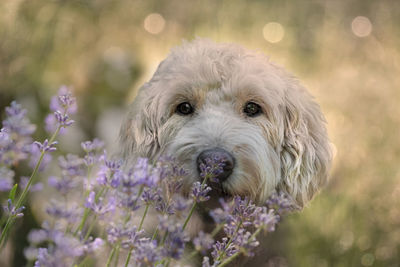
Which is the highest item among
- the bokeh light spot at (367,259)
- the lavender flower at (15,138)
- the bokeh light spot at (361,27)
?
the bokeh light spot at (361,27)

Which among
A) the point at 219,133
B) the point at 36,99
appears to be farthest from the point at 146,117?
the point at 36,99

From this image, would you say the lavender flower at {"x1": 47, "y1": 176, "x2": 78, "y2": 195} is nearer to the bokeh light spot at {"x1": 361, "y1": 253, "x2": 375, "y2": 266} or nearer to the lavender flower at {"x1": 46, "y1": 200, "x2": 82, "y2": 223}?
the lavender flower at {"x1": 46, "y1": 200, "x2": 82, "y2": 223}

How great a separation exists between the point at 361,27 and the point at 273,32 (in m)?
1.25

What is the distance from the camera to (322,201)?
4.00 m

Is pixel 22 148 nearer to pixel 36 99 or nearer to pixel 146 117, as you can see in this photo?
pixel 146 117

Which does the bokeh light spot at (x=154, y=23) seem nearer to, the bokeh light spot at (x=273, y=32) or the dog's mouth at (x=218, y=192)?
the bokeh light spot at (x=273, y=32)

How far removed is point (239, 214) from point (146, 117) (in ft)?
4.15

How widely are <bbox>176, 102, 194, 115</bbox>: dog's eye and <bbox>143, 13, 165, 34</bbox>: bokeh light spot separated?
3.21m

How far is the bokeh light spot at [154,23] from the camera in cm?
567

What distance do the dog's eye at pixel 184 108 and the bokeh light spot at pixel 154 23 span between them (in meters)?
3.21

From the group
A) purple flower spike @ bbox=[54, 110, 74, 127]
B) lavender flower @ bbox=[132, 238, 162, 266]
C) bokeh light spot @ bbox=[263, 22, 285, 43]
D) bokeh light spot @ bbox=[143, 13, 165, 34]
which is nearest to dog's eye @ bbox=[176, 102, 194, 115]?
purple flower spike @ bbox=[54, 110, 74, 127]

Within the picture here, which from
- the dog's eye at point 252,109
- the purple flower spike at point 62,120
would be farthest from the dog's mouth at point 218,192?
the purple flower spike at point 62,120

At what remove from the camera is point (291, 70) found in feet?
17.5

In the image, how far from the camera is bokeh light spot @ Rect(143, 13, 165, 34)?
5668mm
